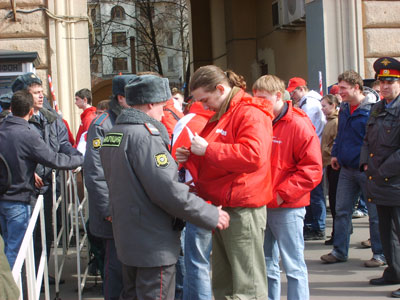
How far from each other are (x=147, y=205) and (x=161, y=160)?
0.89ft

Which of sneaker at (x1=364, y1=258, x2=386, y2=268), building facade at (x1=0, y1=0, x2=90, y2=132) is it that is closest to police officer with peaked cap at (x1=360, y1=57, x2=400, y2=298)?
sneaker at (x1=364, y1=258, x2=386, y2=268)

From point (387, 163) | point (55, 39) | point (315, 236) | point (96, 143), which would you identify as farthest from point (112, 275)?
point (55, 39)

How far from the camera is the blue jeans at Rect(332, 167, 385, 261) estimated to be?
6.20 m

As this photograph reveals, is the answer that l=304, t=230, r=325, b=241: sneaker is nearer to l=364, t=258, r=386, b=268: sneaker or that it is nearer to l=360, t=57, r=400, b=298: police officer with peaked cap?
l=364, t=258, r=386, b=268: sneaker

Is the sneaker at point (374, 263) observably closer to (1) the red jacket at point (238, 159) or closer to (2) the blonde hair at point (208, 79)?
(1) the red jacket at point (238, 159)

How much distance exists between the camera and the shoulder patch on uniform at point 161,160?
3.47 meters

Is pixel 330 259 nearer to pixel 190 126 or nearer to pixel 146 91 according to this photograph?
pixel 190 126

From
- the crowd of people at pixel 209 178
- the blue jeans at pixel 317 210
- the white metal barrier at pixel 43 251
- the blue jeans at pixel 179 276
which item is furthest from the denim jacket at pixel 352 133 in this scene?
the white metal barrier at pixel 43 251

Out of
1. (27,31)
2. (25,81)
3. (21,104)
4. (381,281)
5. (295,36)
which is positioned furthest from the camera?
(295,36)

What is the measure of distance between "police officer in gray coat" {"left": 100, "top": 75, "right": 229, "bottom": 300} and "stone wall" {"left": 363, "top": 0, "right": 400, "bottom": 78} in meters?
7.70

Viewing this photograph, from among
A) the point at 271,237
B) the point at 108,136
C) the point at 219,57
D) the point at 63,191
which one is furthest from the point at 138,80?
the point at 219,57

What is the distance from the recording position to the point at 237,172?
3.79m

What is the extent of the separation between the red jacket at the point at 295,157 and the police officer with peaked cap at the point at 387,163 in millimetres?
927

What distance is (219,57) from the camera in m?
17.2
